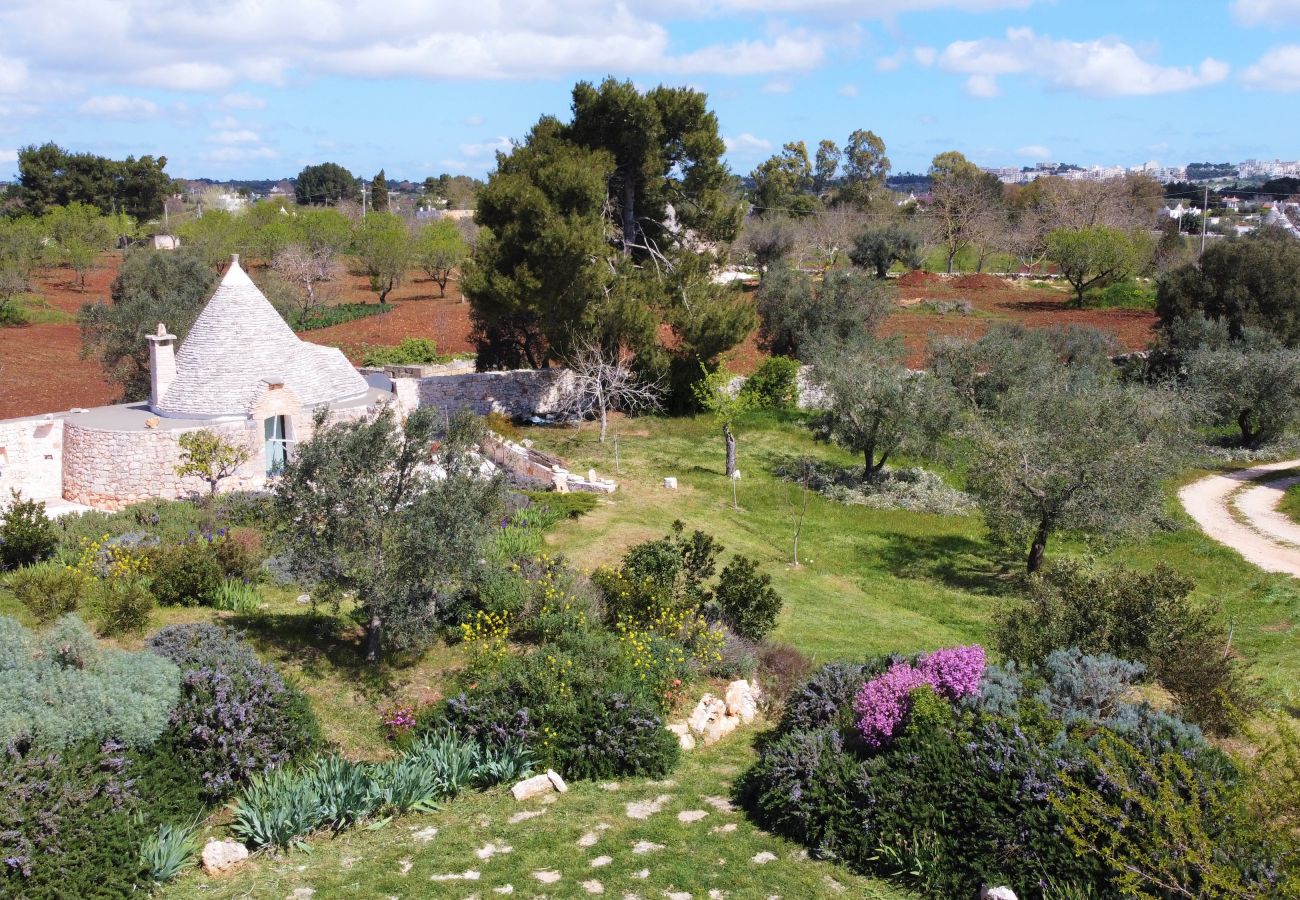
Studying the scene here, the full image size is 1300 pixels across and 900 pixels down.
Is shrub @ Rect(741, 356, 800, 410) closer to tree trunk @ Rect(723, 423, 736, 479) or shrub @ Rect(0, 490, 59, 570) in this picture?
tree trunk @ Rect(723, 423, 736, 479)

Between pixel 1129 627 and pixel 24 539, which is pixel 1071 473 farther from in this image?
pixel 24 539

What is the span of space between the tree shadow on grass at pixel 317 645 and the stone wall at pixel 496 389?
14.5 m

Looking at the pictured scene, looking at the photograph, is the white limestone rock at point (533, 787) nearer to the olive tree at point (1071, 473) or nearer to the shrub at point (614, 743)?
the shrub at point (614, 743)

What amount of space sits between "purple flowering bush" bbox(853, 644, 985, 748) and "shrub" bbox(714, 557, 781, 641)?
4048mm

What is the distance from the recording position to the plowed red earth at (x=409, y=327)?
35281 millimetres

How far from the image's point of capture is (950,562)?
1973cm

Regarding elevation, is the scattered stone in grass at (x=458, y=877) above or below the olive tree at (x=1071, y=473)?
below

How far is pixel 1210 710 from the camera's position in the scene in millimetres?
10492

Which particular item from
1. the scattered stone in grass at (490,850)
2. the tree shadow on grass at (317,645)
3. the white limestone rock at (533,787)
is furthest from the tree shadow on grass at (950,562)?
the scattered stone in grass at (490,850)

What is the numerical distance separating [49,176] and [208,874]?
81.6m

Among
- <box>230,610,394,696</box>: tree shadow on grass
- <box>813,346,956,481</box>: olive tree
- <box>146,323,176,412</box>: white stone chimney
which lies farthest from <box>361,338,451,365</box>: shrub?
<box>230,610,394,696</box>: tree shadow on grass

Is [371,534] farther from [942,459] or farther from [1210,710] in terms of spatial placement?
[942,459]

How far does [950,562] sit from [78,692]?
50.7 feet

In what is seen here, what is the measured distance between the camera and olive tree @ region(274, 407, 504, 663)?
11.2m
